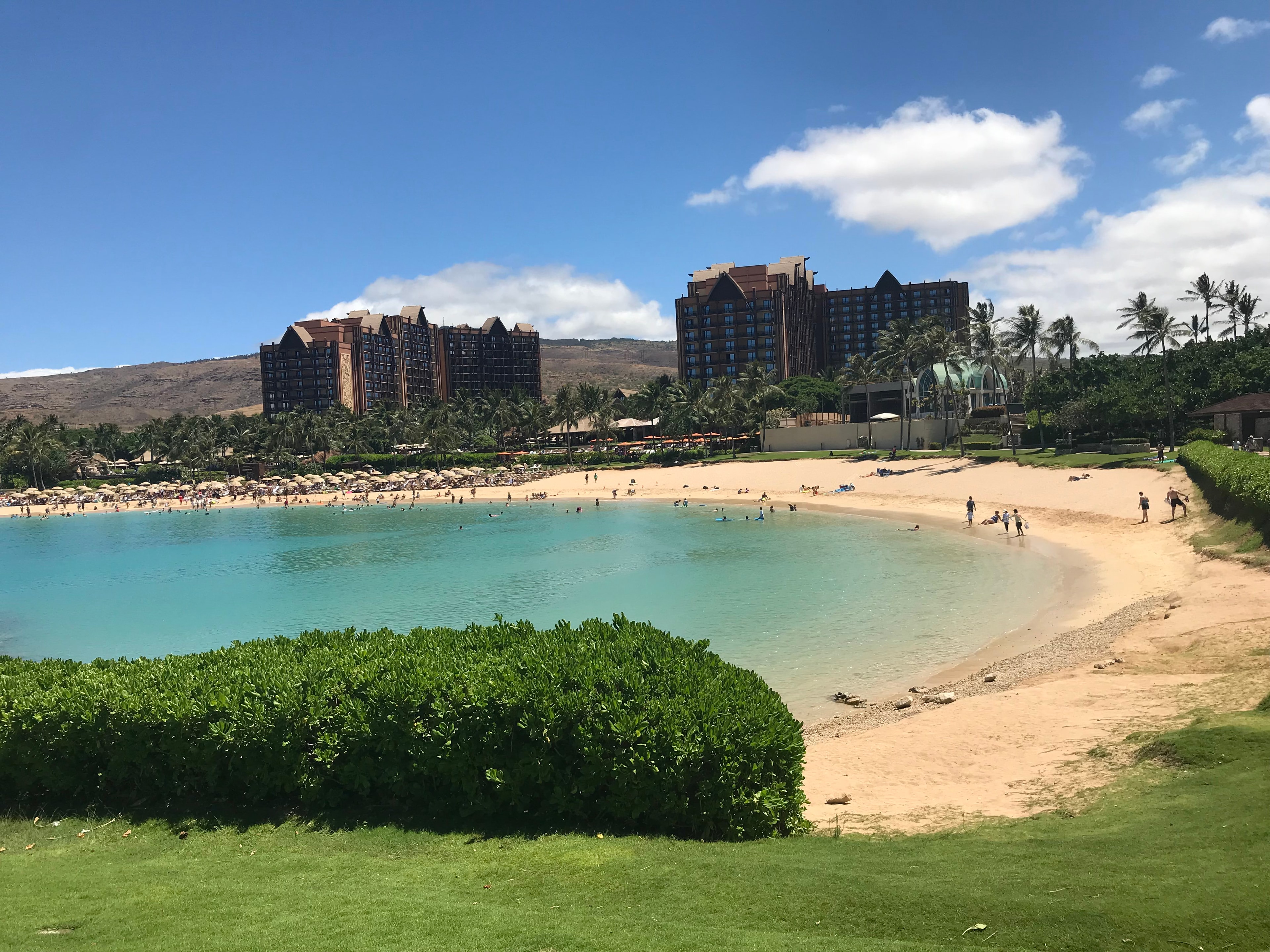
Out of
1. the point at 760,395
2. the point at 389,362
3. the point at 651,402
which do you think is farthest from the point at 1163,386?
the point at 389,362

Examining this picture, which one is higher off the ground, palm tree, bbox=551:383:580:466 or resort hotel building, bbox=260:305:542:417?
resort hotel building, bbox=260:305:542:417

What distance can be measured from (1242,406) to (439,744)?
62.1 meters

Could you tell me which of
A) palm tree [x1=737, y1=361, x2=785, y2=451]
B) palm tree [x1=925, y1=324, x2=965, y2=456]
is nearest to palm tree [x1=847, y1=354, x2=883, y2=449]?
palm tree [x1=925, y1=324, x2=965, y2=456]

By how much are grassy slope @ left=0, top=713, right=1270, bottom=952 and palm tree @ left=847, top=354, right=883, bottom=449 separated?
83582mm

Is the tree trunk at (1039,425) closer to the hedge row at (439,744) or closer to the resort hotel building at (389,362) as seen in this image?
the hedge row at (439,744)

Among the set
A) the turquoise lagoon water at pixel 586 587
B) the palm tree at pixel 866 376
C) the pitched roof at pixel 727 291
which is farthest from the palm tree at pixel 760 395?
the pitched roof at pixel 727 291

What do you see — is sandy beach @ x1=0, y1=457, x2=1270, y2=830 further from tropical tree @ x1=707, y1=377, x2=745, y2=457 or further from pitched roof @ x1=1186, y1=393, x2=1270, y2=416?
tropical tree @ x1=707, y1=377, x2=745, y2=457

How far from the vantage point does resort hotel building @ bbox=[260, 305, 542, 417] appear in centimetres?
16600

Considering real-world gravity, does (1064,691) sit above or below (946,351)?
below

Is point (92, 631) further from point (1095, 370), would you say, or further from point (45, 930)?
point (1095, 370)

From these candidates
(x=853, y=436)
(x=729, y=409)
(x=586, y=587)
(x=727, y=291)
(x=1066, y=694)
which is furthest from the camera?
(x=727, y=291)

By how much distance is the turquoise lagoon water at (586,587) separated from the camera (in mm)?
23047

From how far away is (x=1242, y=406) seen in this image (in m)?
54.2

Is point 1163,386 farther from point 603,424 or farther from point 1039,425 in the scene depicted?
point 603,424
